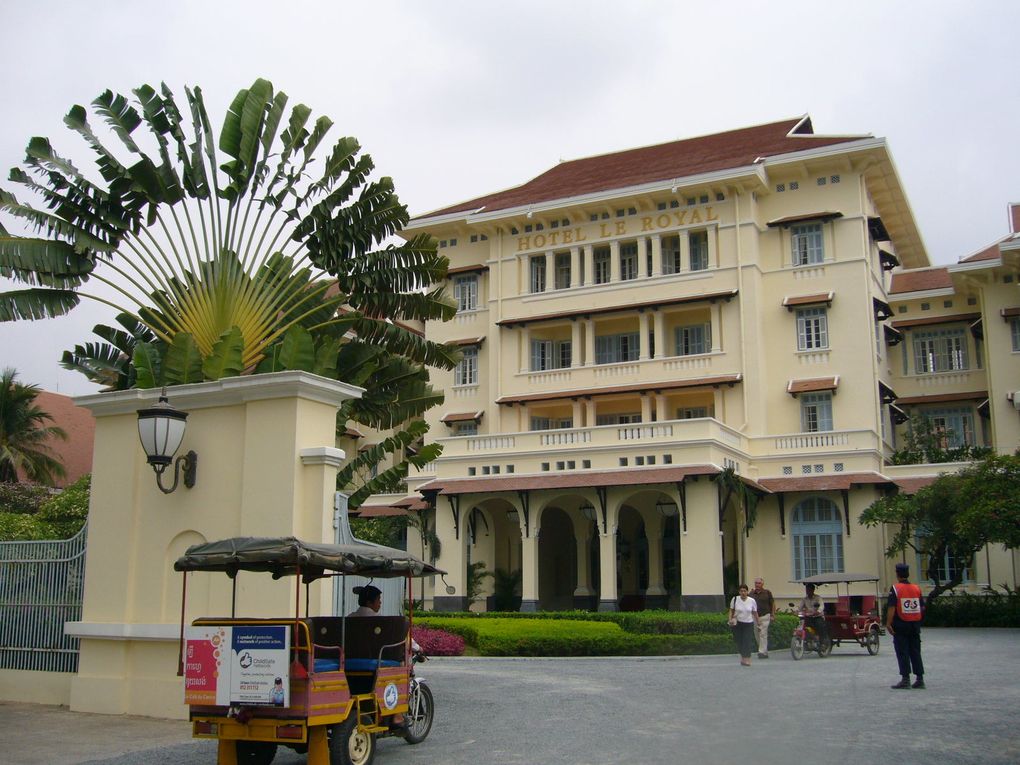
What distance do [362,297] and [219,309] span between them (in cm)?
310

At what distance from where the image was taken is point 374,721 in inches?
388

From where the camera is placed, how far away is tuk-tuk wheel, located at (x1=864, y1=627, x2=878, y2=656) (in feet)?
71.9

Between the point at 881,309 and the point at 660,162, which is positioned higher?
the point at 660,162

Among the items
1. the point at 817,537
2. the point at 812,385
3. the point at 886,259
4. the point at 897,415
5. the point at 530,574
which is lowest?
the point at 530,574

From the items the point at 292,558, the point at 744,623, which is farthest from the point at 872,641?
the point at 292,558

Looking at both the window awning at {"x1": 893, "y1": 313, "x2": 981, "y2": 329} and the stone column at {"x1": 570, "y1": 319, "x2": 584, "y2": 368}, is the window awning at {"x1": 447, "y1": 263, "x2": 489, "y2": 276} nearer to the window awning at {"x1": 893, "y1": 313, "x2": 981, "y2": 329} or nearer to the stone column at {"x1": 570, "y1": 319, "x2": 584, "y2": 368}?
the stone column at {"x1": 570, "y1": 319, "x2": 584, "y2": 368}

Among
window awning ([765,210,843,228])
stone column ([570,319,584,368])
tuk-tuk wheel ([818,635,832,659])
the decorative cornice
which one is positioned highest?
window awning ([765,210,843,228])

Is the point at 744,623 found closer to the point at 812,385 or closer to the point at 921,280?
the point at 812,385

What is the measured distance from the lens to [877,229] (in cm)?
3812

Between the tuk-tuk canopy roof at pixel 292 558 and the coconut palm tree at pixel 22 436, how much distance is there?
3241 cm

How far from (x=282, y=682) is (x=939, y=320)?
1410 inches

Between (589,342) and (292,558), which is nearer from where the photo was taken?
(292,558)

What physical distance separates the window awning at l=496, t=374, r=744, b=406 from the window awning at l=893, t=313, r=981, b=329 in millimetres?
8425

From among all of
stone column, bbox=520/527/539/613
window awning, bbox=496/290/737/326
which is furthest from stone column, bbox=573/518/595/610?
window awning, bbox=496/290/737/326
